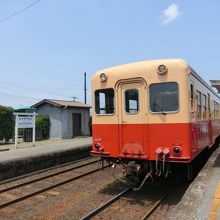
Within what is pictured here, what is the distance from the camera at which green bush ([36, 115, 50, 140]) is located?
24353mm

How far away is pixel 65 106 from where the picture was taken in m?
24.9

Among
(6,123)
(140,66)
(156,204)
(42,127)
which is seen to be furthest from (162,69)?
(42,127)

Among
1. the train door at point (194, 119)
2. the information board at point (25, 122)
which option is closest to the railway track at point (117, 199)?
the train door at point (194, 119)

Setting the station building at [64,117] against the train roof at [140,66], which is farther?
the station building at [64,117]

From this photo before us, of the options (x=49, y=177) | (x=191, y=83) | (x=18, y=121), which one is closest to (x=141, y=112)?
(x=191, y=83)

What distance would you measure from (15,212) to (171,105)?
395cm

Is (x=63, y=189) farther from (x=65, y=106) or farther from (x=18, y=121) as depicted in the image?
(x=65, y=106)

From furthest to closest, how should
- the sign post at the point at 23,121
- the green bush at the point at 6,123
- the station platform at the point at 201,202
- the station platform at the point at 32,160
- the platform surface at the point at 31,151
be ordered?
the green bush at the point at 6,123 → the sign post at the point at 23,121 → the platform surface at the point at 31,151 → the station platform at the point at 32,160 → the station platform at the point at 201,202

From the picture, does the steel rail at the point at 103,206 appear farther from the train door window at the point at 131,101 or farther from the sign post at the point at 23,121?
the sign post at the point at 23,121

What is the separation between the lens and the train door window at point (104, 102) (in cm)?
816

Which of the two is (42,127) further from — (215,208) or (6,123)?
(215,208)

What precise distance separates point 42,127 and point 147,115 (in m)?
18.1

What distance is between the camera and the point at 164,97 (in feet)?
24.1

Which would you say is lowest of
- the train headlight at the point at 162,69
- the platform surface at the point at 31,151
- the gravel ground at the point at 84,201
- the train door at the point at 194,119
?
the gravel ground at the point at 84,201
